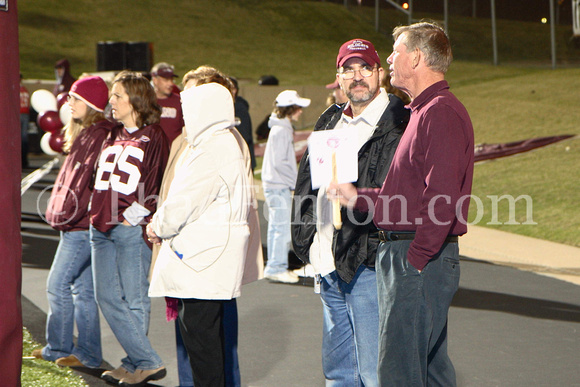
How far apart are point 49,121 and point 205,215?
627 cm

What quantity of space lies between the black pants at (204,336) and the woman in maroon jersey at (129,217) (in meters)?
1.11

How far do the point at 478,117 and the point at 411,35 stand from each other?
1925 centimetres

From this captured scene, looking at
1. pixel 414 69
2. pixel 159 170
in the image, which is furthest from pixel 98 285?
pixel 414 69

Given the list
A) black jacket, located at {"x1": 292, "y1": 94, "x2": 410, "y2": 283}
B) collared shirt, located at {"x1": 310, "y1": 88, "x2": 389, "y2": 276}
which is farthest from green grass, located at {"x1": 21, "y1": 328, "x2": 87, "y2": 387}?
black jacket, located at {"x1": 292, "y1": 94, "x2": 410, "y2": 283}

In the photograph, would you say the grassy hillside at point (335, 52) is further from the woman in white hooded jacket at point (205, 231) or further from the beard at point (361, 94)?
the woman in white hooded jacket at point (205, 231)

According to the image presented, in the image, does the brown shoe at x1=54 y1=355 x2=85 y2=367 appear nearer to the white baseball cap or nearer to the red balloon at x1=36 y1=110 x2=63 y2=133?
the white baseball cap

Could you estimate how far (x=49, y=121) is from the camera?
9.82 meters

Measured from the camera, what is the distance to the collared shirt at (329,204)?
4.00 metres

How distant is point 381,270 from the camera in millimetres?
3492

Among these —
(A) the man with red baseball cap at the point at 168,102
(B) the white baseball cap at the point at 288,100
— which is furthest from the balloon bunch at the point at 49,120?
(B) the white baseball cap at the point at 288,100

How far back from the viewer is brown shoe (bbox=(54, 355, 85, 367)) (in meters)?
5.72

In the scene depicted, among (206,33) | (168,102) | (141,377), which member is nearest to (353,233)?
(141,377)

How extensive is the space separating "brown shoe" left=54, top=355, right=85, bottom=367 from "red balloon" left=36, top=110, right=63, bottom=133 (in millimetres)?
4535

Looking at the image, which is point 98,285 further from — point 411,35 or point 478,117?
point 478,117
